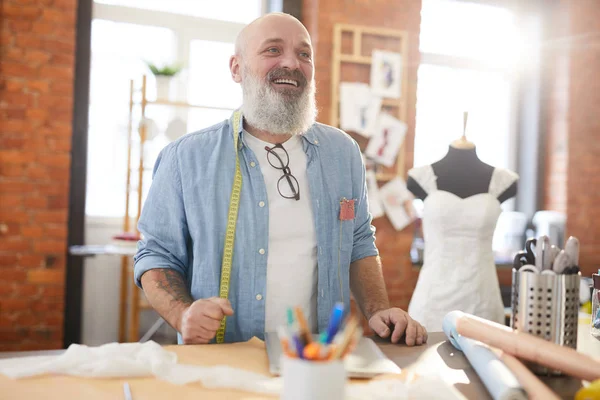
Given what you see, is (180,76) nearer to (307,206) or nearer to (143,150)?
(143,150)

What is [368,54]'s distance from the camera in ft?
13.3

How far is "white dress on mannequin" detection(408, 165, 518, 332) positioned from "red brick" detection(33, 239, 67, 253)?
225 centimetres

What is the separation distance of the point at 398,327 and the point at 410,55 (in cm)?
321

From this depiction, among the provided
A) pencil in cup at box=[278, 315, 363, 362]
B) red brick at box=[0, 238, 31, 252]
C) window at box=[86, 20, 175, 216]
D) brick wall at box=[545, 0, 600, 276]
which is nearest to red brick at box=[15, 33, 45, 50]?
window at box=[86, 20, 175, 216]

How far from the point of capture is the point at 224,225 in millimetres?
1604

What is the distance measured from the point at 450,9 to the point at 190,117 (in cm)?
242

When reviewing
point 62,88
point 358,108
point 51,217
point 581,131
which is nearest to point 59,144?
point 62,88

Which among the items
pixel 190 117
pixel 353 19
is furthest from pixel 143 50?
pixel 353 19

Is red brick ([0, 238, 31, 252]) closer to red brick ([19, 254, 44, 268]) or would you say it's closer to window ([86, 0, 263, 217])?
red brick ([19, 254, 44, 268])

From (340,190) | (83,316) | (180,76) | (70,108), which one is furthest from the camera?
(180,76)

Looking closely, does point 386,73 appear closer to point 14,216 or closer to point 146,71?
point 146,71

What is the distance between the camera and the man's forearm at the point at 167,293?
1429mm

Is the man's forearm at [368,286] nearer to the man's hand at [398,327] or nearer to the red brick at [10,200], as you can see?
the man's hand at [398,327]

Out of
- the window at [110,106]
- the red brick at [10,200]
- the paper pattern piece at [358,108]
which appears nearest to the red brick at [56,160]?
the red brick at [10,200]
